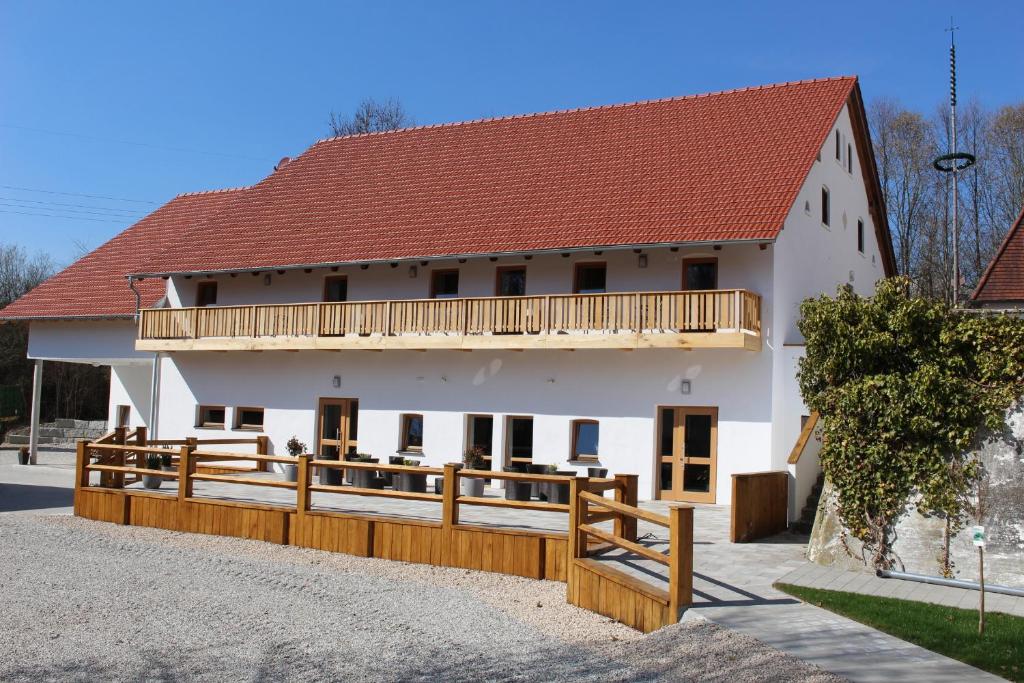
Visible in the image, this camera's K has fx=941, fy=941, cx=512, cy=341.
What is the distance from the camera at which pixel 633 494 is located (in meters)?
12.6

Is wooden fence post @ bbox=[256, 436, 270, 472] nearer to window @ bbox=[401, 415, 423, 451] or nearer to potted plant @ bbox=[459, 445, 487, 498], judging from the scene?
window @ bbox=[401, 415, 423, 451]

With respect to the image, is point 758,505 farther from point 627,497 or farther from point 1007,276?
point 1007,276

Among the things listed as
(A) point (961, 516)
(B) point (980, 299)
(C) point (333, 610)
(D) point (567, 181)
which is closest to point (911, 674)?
(A) point (961, 516)

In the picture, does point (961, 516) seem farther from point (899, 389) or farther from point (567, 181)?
point (567, 181)

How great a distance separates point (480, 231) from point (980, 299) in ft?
37.7

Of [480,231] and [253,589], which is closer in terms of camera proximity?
[253,589]

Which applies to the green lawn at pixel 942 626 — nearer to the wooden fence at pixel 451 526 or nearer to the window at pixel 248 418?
the wooden fence at pixel 451 526

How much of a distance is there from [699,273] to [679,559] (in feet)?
39.4

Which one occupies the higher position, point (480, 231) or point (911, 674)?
point (480, 231)

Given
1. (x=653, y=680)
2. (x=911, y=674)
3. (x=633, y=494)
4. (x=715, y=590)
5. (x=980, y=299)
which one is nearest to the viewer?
(x=911, y=674)

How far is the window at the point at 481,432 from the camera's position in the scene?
22.0m

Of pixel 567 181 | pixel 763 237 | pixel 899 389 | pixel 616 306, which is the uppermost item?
pixel 567 181

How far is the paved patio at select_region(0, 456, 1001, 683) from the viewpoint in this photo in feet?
24.2

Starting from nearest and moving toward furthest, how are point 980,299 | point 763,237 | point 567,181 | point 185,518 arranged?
1. point 185,518
2. point 763,237
3. point 980,299
4. point 567,181
